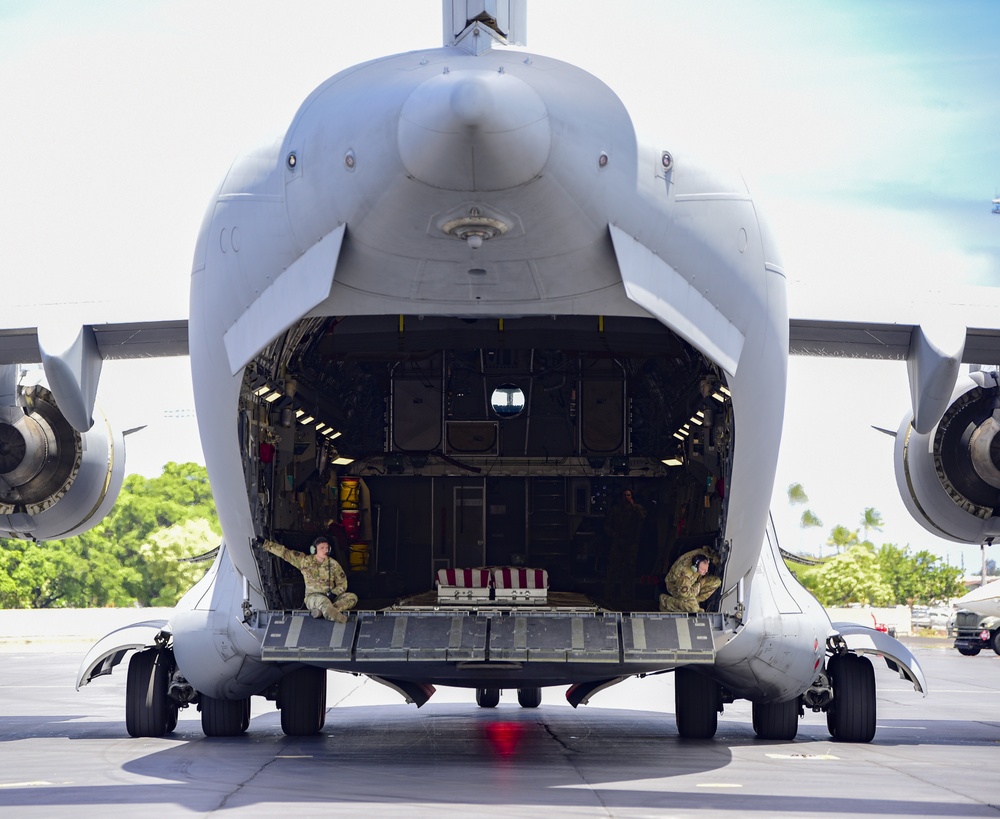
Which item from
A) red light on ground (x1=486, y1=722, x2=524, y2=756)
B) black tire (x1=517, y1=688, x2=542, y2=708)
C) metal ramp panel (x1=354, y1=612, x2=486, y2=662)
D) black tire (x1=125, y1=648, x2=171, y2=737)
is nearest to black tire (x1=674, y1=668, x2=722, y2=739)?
red light on ground (x1=486, y1=722, x2=524, y2=756)

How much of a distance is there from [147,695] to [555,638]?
15.6ft

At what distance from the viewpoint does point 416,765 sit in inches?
392

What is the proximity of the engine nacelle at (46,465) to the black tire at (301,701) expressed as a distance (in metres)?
2.62

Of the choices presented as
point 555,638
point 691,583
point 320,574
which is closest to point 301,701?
point 320,574

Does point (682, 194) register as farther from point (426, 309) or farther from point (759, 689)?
point (759, 689)

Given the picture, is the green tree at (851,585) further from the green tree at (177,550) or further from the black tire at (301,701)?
the black tire at (301,701)

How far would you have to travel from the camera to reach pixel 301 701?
12.3m

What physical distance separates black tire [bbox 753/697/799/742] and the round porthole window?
344 centimetres

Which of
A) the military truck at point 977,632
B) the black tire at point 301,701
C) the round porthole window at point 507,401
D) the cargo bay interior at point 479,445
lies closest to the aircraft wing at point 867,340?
the cargo bay interior at point 479,445

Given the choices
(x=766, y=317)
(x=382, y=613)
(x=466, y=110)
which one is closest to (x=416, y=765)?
(x=382, y=613)

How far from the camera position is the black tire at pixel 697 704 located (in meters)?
12.2

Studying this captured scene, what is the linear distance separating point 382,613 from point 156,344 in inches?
145

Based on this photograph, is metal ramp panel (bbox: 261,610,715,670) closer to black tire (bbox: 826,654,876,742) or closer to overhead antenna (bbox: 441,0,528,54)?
black tire (bbox: 826,654,876,742)

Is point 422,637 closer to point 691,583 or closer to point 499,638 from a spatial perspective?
point 499,638
